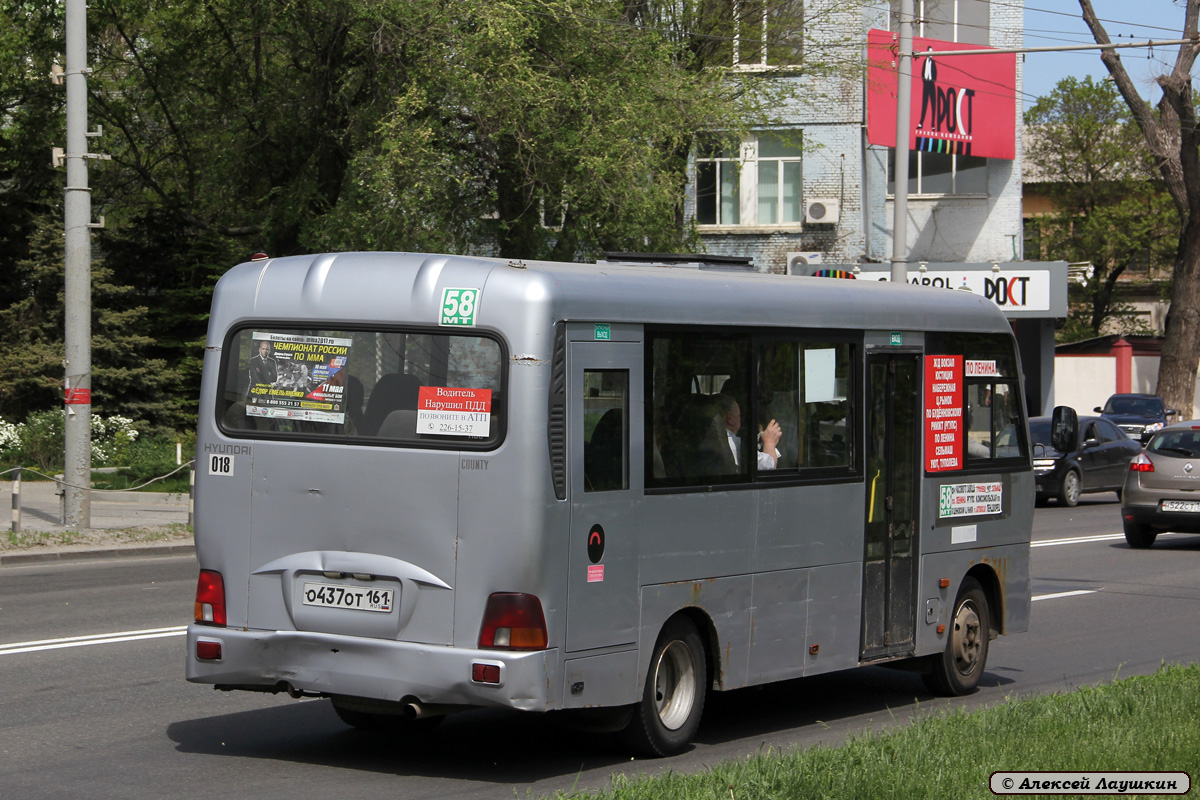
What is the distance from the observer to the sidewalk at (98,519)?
1734 cm

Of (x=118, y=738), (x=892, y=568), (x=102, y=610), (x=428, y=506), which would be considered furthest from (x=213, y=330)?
(x=102, y=610)

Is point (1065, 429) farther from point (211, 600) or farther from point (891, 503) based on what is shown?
point (211, 600)

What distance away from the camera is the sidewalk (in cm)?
1734

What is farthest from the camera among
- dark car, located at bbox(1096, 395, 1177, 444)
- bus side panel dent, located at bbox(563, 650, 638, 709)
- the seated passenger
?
dark car, located at bbox(1096, 395, 1177, 444)

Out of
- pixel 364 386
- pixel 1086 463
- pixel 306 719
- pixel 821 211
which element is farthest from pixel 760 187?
pixel 364 386

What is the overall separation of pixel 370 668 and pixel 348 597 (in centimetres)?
36

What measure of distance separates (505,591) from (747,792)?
60.5 inches

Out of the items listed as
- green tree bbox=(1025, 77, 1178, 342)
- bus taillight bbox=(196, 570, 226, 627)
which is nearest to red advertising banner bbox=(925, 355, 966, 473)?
bus taillight bbox=(196, 570, 226, 627)

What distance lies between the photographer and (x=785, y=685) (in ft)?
34.2

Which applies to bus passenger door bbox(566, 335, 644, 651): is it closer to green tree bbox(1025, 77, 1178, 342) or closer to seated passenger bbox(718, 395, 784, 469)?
seated passenger bbox(718, 395, 784, 469)

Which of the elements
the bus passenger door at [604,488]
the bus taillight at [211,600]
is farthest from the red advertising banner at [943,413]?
the bus taillight at [211,600]

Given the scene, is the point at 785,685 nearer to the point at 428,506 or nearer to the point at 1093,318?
the point at 428,506

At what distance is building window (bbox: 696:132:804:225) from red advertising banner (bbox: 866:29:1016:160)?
7.45 ft

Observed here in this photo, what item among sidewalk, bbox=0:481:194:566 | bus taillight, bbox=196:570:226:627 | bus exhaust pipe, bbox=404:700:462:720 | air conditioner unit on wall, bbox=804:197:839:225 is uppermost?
air conditioner unit on wall, bbox=804:197:839:225
